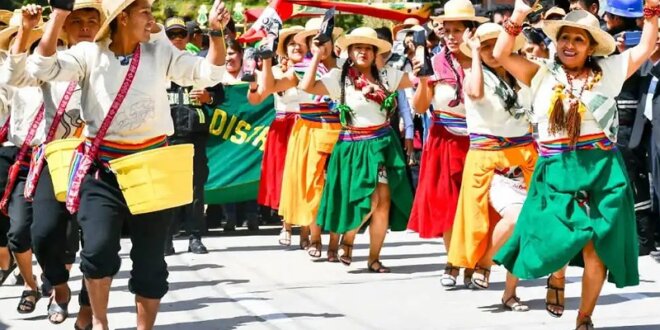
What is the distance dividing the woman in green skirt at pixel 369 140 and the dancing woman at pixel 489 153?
5.48 feet

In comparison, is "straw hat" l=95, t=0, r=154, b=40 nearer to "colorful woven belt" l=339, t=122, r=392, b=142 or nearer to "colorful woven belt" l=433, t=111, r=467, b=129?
"colorful woven belt" l=433, t=111, r=467, b=129

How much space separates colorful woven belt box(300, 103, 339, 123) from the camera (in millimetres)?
12664

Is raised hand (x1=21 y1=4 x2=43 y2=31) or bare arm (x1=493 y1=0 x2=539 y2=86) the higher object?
raised hand (x1=21 y1=4 x2=43 y2=31)

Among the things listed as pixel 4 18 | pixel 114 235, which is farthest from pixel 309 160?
pixel 114 235

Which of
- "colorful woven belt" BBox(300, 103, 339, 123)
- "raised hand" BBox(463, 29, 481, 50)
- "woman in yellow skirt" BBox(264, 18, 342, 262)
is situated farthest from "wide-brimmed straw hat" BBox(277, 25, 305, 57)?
"raised hand" BBox(463, 29, 481, 50)

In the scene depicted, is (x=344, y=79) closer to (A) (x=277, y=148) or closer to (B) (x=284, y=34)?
(B) (x=284, y=34)

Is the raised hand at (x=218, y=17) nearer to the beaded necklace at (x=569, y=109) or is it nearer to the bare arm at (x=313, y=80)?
the beaded necklace at (x=569, y=109)

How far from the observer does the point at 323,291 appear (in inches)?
397

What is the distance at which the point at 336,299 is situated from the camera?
968 centimetres

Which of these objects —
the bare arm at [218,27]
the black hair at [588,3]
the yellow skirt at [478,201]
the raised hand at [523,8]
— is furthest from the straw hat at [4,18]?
the black hair at [588,3]

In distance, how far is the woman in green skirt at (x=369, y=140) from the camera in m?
11.1

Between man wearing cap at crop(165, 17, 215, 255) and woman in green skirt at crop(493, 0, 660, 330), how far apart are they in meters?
5.16

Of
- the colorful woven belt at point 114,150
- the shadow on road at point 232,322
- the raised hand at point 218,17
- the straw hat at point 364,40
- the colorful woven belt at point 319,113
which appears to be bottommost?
the shadow on road at point 232,322

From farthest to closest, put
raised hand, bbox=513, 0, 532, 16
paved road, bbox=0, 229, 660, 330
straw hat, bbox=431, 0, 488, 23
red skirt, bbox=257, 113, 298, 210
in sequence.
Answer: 1. red skirt, bbox=257, 113, 298, 210
2. straw hat, bbox=431, 0, 488, 23
3. paved road, bbox=0, 229, 660, 330
4. raised hand, bbox=513, 0, 532, 16
